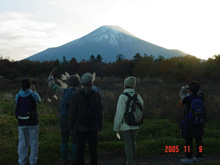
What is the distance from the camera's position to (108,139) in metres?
8.09

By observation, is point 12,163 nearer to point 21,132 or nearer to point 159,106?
point 21,132

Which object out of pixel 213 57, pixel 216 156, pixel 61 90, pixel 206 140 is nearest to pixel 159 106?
pixel 206 140

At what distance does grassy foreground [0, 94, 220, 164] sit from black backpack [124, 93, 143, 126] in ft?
6.97

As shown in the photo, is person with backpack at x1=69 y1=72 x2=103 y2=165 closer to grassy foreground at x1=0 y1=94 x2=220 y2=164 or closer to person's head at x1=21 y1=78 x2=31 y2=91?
person's head at x1=21 y1=78 x2=31 y2=91

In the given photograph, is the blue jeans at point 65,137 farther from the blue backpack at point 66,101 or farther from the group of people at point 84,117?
the blue backpack at point 66,101


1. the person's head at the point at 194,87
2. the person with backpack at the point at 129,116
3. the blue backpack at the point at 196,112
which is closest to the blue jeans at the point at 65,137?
the person with backpack at the point at 129,116

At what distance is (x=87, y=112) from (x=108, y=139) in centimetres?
432

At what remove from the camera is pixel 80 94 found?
4.08m

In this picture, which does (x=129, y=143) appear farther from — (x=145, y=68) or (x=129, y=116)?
(x=145, y=68)

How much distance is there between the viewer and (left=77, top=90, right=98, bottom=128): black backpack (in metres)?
4.02

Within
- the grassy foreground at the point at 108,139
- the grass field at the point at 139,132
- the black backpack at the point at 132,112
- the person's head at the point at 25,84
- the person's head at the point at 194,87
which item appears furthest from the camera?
the grass field at the point at 139,132

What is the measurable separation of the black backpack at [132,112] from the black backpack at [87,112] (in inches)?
25.3

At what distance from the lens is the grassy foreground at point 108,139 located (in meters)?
6.11

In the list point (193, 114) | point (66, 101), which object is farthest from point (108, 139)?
point (193, 114)
